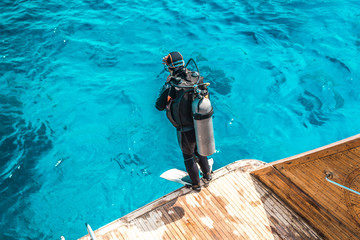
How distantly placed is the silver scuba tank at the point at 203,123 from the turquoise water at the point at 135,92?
3066 mm

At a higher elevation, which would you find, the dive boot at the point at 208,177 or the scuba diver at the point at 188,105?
the scuba diver at the point at 188,105

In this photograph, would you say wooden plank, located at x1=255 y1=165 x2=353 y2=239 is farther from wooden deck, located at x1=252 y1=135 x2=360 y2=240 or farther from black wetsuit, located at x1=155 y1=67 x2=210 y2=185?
black wetsuit, located at x1=155 y1=67 x2=210 y2=185

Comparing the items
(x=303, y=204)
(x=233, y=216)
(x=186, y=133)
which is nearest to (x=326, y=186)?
(x=303, y=204)

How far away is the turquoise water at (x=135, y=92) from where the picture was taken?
675cm

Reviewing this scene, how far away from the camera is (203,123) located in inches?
160

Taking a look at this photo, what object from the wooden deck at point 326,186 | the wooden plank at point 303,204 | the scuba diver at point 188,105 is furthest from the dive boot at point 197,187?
the wooden deck at point 326,186

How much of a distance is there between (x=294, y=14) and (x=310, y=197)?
9145 millimetres

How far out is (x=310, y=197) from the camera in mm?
4508

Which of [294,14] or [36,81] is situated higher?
[294,14]

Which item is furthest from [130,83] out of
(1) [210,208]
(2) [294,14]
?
(2) [294,14]

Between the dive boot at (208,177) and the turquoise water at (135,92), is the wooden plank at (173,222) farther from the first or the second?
the turquoise water at (135,92)

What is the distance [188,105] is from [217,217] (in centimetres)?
190

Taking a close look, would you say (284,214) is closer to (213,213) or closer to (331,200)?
(331,200)

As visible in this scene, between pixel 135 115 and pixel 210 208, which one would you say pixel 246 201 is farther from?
pixel 135 115
